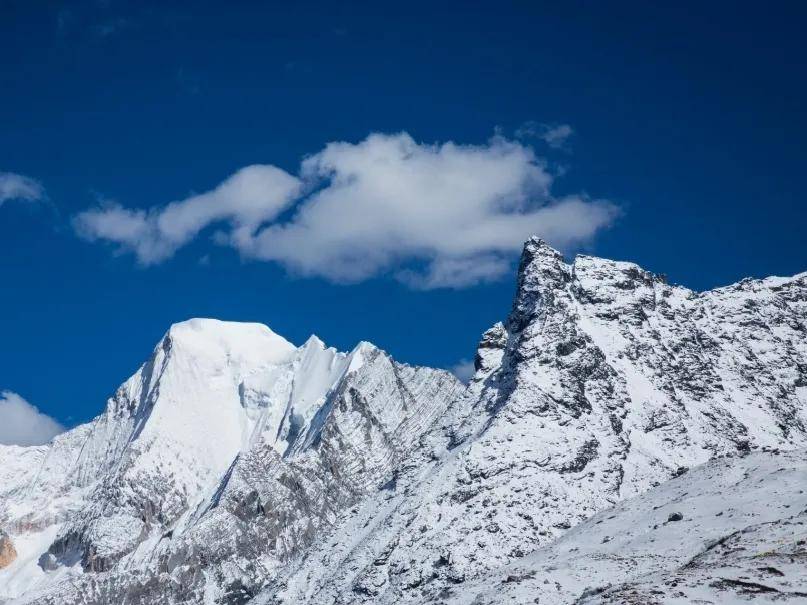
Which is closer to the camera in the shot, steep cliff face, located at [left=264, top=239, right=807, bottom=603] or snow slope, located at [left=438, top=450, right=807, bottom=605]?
snow slope, located at [left=438, top=450, right=807, bottom=605]

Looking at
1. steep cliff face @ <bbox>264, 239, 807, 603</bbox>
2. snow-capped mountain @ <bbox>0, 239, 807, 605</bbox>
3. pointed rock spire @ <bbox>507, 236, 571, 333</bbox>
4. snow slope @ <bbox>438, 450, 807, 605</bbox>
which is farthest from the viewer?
pointed rock spire @ <bbox>507, 236, 571, 333</bbox>

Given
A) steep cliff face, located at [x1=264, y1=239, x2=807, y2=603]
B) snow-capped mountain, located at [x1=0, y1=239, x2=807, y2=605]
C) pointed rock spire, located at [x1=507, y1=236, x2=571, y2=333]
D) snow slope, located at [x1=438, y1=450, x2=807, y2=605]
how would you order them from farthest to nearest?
pointed rock spire, located at [x1=507, y1=236, x2=571, y2=333] → steep cliff face, located at [x1=264, y1=239, x2=807, y2=603] → snow-capped mountain, located at [x1=0, y1=239, x2=807, y2=605] → snow slope, located at [x1=438, y1=450, x2=807, y2=605]

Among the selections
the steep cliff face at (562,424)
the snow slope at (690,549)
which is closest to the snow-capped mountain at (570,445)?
the steep cliff face at (562,424)

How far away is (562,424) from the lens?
494 ft

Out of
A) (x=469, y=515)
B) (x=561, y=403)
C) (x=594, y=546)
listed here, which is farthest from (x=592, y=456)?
(x=594, y=546)

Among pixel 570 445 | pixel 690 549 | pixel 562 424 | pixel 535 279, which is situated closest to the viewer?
pixel 690 549

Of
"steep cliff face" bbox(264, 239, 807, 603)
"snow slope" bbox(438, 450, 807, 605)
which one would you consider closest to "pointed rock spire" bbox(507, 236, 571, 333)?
"steep cliff face" bbox(264, 239, 807, 603)

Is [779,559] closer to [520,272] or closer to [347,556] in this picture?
[347,556]

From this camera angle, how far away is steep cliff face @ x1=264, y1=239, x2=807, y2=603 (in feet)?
439

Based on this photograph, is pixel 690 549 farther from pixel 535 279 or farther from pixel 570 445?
pixel 535 279

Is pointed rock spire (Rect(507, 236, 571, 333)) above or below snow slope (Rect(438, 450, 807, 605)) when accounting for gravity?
above

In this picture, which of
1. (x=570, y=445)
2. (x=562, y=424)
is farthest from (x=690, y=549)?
(x=562, y=424)

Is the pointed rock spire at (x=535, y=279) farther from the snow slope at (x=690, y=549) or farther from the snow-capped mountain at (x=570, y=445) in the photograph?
the snow slope at (x=690, y=549)

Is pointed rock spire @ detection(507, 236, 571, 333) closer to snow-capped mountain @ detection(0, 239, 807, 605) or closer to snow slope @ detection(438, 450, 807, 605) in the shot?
snow-capped mountain @ detection(0, 239, 807, 605)
